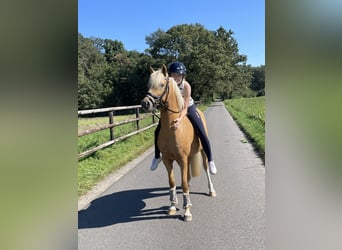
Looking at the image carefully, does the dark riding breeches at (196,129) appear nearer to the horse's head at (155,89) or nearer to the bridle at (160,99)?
the bridle at (160,99)

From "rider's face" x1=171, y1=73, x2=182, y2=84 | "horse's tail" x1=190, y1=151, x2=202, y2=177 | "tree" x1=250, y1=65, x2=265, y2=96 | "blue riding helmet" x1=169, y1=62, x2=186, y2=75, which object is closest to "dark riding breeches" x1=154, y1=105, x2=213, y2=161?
"horse's tail" x1=190, y1=151, x2=202, y2=177

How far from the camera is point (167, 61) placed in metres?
3.67

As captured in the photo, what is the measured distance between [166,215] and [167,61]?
191cm

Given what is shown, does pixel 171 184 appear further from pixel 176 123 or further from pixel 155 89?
pixel 155 89

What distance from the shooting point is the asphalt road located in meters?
2.45

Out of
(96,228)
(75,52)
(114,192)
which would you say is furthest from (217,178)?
(75,52)

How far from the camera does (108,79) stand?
3.01 meters

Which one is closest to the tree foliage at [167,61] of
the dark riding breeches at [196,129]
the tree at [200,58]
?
the tree at [200,58]

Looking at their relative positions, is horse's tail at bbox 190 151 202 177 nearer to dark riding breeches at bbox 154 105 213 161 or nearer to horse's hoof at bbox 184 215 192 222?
dark riding breeches at bbox 154 105 213 161

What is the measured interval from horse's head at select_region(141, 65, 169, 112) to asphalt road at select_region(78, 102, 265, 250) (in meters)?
1.19

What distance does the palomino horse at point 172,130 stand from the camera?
251cm

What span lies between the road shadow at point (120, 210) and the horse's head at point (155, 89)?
1292mm
